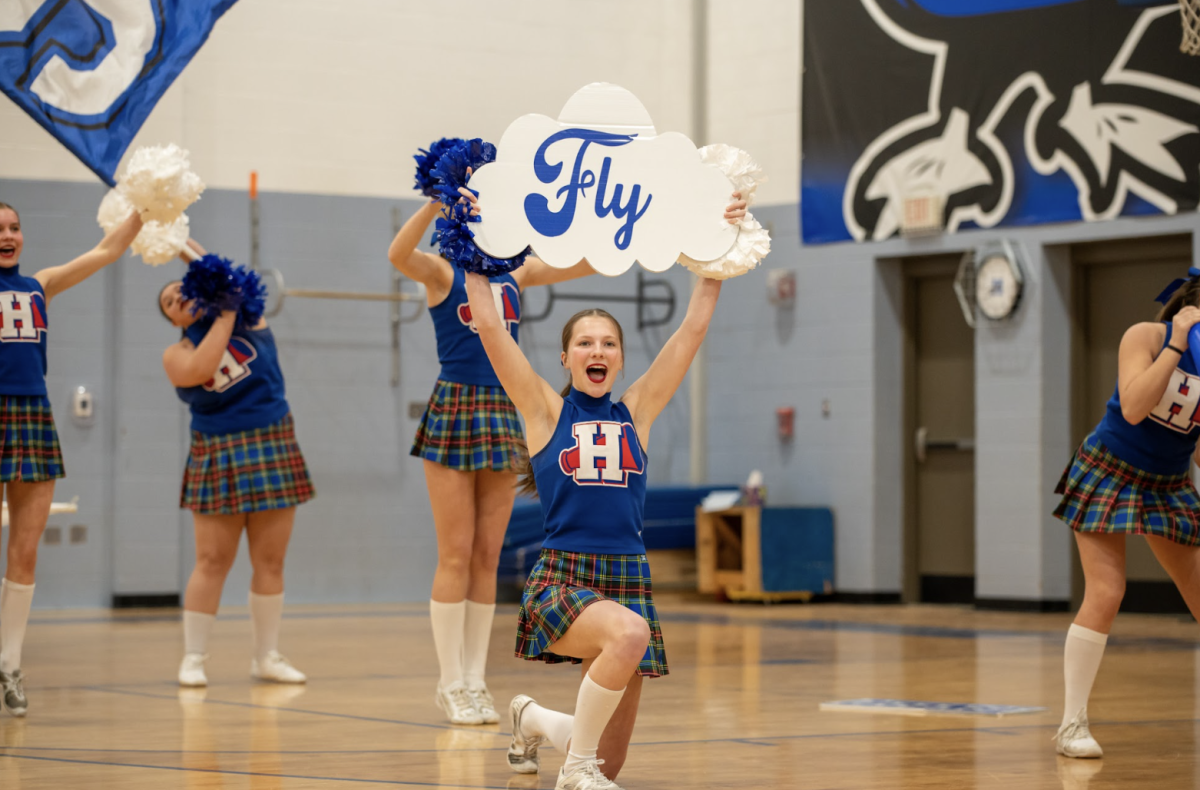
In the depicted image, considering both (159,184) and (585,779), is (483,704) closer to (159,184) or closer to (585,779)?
(585,779)

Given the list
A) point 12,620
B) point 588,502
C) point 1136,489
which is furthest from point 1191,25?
point 12,620

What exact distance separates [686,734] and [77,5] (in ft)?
13.4

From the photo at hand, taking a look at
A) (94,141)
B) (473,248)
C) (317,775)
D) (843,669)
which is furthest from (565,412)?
(94,141)

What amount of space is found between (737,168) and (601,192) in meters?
0.35

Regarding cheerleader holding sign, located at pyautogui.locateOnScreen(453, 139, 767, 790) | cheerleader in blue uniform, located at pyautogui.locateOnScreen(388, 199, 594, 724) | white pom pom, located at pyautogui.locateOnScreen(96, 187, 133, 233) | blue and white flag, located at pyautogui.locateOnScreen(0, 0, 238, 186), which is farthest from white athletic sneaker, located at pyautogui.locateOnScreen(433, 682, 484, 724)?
blue and white flag, located at pyautogui.locateOnScreen(0, 0, 238, 186)

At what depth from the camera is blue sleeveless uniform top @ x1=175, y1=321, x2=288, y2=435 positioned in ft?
18.2

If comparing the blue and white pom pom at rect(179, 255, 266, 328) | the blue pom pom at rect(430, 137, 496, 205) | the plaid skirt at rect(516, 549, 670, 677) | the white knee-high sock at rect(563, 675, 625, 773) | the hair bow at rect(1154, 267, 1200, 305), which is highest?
the blue pom pom at rect(430, 137, 496, 205)

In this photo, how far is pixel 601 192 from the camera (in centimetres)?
349

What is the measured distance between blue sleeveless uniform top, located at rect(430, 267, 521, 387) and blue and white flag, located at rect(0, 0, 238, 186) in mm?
1796

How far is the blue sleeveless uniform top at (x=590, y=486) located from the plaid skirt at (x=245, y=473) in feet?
8.25

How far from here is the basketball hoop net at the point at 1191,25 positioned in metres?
7.59

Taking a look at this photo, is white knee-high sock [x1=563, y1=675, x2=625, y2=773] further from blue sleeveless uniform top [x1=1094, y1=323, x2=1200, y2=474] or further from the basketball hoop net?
the basketball hoop net

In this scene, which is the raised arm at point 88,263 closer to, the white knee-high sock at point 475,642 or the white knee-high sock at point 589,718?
the white knee-high sock at point 475,642

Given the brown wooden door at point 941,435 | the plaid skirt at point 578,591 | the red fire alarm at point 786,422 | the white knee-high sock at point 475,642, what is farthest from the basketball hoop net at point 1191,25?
the plaid skirt at point 578,591
